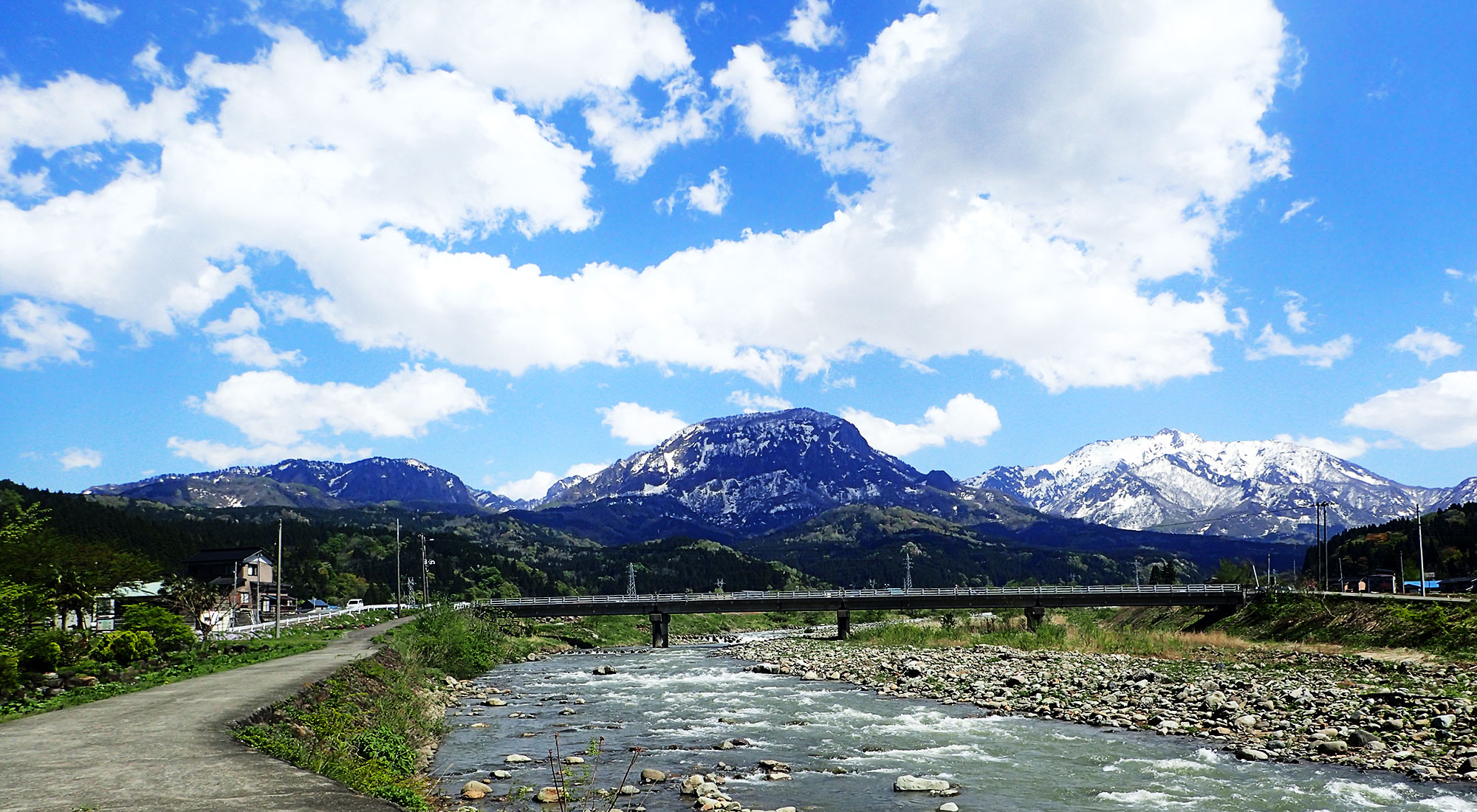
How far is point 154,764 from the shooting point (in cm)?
1680

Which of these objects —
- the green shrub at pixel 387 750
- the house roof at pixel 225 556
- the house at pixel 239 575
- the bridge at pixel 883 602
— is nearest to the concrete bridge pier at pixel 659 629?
the bridge at pixel 883 602

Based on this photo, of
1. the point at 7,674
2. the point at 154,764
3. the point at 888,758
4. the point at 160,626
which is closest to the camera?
the point at 154,764

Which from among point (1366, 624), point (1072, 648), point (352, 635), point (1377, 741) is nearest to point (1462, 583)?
point (1366, 624)

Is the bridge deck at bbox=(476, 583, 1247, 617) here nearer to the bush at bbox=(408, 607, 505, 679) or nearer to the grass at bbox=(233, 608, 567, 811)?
the bush at bbox=(408, 607, 505, 679)

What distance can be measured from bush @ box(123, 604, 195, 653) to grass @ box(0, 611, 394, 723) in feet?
3.86

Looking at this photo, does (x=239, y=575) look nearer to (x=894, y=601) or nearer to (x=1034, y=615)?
(x=894, y=601)

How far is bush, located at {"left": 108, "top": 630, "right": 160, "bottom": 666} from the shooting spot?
41562 millimetres

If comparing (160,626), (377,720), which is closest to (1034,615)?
(160,626)

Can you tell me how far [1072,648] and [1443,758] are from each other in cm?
4612

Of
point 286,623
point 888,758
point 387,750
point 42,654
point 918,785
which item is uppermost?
point 42,654

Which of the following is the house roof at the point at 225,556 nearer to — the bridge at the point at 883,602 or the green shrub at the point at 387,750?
the bridge at the point at 883,602

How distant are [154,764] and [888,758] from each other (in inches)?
785

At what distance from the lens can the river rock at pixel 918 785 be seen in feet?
75.0

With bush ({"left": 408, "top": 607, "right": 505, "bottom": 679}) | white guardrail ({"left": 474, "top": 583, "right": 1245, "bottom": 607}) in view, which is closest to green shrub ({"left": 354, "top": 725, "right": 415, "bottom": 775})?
bush ({"left": 408, "top": 607, "right": 505, "bottom": 679})
